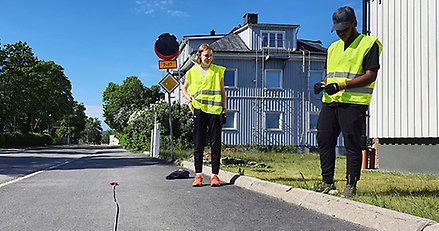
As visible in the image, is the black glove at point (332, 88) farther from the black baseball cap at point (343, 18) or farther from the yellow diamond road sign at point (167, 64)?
the yellow diamond road sign at point (167, 64)

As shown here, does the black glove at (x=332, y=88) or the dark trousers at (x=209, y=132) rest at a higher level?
the black glove at (x=332, y=88)

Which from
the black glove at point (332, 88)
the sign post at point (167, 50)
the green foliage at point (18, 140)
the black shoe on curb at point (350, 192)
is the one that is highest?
the sign post at point (167, 50)

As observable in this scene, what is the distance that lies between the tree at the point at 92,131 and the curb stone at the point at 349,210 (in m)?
158

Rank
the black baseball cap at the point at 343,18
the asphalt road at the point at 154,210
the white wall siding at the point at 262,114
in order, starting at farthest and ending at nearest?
the white wall siding at the point at 262,114
the black baseball cap at the point at 343,18
the asphalt road at the point at 154,210

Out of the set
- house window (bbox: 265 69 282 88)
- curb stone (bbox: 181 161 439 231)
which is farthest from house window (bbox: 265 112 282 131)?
curb stone (bbox: 181 161 439 231)

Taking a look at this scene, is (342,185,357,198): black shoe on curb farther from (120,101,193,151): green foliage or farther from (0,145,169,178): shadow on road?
(120,101,193,151): green foliage

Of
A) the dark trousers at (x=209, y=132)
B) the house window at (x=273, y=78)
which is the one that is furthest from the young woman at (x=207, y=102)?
the house window at (x=273, y=78)

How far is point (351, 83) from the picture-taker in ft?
16.7

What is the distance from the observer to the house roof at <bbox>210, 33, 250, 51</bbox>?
119 ft

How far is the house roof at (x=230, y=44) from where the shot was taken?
36.4 metres

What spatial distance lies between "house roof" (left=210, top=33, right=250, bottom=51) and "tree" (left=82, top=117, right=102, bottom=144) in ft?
420

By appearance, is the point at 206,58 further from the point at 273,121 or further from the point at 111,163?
the point at 273,121

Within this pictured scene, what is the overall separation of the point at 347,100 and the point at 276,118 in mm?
32383

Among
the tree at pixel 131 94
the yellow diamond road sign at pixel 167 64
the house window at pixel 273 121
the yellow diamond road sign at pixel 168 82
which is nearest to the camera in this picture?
the yellow diamond road sign at pixel 167 64
